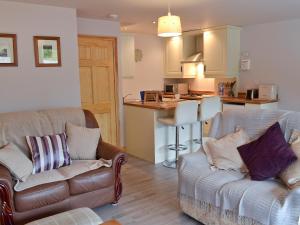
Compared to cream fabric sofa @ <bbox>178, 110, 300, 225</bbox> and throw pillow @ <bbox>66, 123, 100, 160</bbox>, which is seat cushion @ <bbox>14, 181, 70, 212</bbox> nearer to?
throw pillow @ <bbox>66, 123, 100, 160</bbox>

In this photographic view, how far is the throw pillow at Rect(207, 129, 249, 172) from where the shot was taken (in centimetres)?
269

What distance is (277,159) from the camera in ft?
7.73

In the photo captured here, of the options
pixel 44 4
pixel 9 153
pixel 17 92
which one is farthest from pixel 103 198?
pixel 44 4

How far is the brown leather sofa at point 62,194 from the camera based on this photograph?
98.0 inches

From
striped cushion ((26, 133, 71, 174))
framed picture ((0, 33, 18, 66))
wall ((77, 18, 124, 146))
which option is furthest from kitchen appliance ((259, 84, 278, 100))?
framed picture ((0, 33, 18, 66))

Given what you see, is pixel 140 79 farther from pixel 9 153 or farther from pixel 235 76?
pixel 9 153

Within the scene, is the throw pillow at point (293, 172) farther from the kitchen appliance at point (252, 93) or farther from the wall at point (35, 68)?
the kitchen appliance at point (252, 93)

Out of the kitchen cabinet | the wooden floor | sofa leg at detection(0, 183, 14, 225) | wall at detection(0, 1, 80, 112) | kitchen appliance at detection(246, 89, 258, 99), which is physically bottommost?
the wooden floor

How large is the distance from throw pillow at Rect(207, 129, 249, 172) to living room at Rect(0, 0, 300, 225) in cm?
1

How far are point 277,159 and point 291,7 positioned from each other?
8.46ft

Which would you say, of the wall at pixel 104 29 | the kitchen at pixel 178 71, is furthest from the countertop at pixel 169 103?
the wall at pixel 104 29

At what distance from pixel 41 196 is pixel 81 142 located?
0.83 metres

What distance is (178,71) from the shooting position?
642 cm

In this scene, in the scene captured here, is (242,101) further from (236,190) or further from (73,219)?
(73,219)
